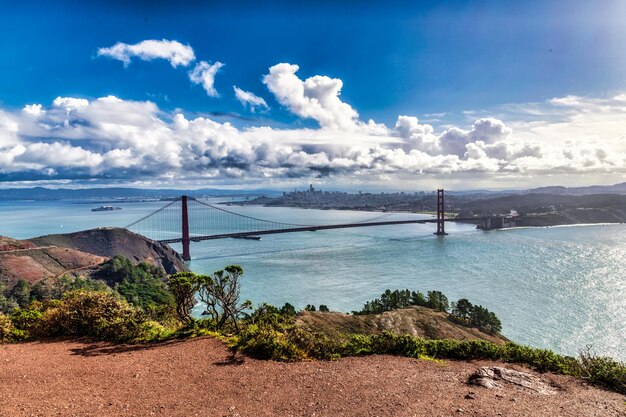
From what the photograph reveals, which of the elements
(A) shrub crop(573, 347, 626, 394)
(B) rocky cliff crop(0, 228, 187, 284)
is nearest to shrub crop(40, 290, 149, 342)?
(A) shrub crop(573, 347, 626, 394)

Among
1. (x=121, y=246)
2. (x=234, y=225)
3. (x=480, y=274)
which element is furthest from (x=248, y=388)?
(x=234, y=225)

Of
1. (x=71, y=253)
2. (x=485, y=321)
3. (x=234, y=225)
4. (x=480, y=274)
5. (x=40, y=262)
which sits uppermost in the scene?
(x=71, y=253)

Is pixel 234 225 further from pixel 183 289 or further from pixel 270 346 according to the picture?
pixel 270 346

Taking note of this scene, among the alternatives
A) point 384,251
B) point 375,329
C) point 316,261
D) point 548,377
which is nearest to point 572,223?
point 384,251

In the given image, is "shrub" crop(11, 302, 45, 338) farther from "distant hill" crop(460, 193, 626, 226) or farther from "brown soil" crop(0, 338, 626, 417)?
"distant hill" crop(460, 193, 626, 226)

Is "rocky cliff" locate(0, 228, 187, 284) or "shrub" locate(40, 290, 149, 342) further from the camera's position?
"rocky cliff" locate(0, 228, 187, 284)

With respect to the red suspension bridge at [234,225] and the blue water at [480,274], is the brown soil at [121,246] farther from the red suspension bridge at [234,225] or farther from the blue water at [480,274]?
the red suspension bridge at [234,225]
